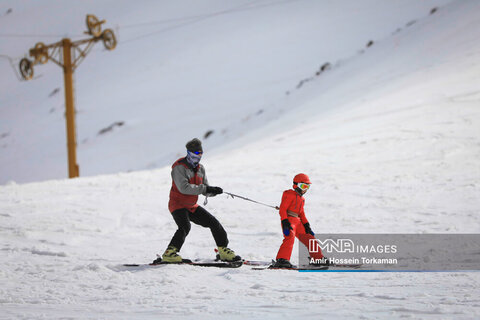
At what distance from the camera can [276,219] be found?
9227mm

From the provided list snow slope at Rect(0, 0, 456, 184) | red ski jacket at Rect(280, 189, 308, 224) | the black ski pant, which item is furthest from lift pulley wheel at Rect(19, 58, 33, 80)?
red ski jacket at Rect(280, 189, 308, 224)

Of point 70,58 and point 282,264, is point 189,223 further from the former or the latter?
point 70,58

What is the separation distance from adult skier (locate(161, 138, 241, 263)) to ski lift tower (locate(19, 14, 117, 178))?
1529cm

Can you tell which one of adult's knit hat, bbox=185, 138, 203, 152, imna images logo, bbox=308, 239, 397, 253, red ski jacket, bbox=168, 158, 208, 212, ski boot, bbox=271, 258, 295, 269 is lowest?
ski boot, bbox=271, 258, 295, 269

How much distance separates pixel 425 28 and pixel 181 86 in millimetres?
20942

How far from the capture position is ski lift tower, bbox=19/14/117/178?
20625 mm

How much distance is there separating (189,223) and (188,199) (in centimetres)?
29

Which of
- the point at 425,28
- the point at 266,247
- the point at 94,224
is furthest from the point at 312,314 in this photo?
the point at 425,28

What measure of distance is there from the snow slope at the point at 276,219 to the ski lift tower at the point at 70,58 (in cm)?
743

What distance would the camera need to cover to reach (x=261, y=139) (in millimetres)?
21750

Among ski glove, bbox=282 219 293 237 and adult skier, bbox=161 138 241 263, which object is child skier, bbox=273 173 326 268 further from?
adult skier, bbox=161 138 241 263

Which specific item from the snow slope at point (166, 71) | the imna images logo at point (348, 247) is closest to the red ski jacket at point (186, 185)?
the imna images logo at point (348, 247)

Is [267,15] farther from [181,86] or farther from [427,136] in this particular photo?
[427,136]

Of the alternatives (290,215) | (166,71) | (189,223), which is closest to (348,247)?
(290,215)
